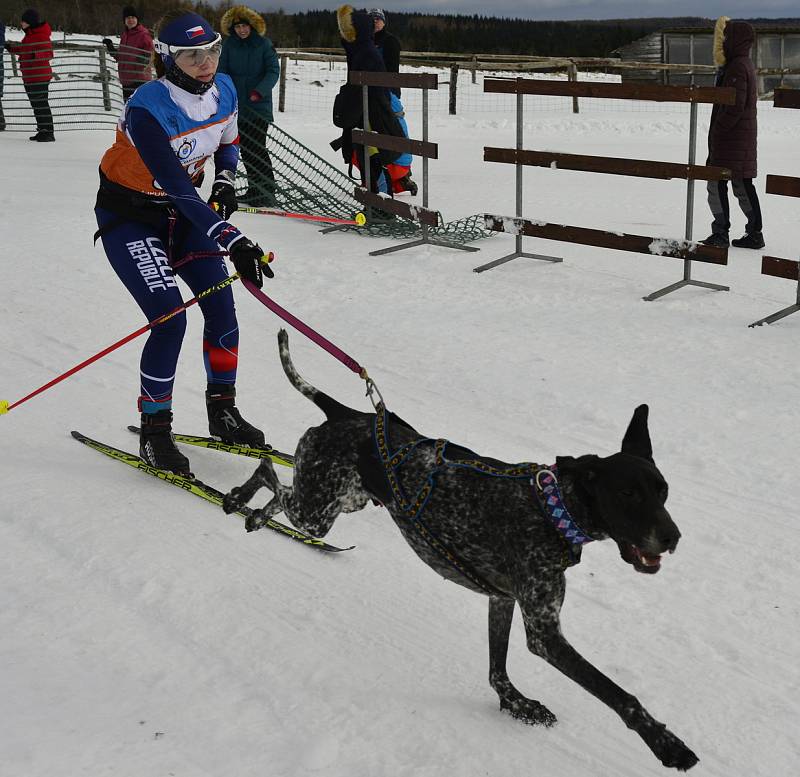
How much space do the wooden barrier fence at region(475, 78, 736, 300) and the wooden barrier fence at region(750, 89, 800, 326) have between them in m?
0.37

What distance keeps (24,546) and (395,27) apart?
51.1 meters

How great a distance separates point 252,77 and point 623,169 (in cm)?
470

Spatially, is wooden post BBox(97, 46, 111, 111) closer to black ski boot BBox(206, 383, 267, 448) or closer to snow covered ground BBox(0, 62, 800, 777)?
snow covered ground BBox(0, 62, 800, 777)

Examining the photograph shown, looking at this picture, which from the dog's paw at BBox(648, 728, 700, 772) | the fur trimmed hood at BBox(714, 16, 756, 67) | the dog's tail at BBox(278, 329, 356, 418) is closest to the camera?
the dog's paw at BBox(648, 728, 700, 772)

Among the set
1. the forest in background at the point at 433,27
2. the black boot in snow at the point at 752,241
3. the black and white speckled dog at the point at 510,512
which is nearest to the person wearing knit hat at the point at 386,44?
the black boot in snow at the point at 752,241

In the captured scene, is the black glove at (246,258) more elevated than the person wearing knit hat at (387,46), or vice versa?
A: the person wearing knit hat at (387,46)

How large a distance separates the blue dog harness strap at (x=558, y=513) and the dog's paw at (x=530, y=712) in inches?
22.0

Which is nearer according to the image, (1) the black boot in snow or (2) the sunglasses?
(2) the sunglasses

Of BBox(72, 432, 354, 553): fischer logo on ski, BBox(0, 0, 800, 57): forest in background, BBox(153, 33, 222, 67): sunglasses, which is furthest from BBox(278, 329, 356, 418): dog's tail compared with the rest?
BBox(0, 0, 800, 57): forest in background

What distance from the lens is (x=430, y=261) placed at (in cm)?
884

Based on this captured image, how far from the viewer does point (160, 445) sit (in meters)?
4.77

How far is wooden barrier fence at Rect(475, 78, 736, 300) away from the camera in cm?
716

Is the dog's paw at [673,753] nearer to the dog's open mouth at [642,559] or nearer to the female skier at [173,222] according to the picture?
the dog's open mouth at [642,559]

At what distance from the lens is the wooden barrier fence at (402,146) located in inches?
348
